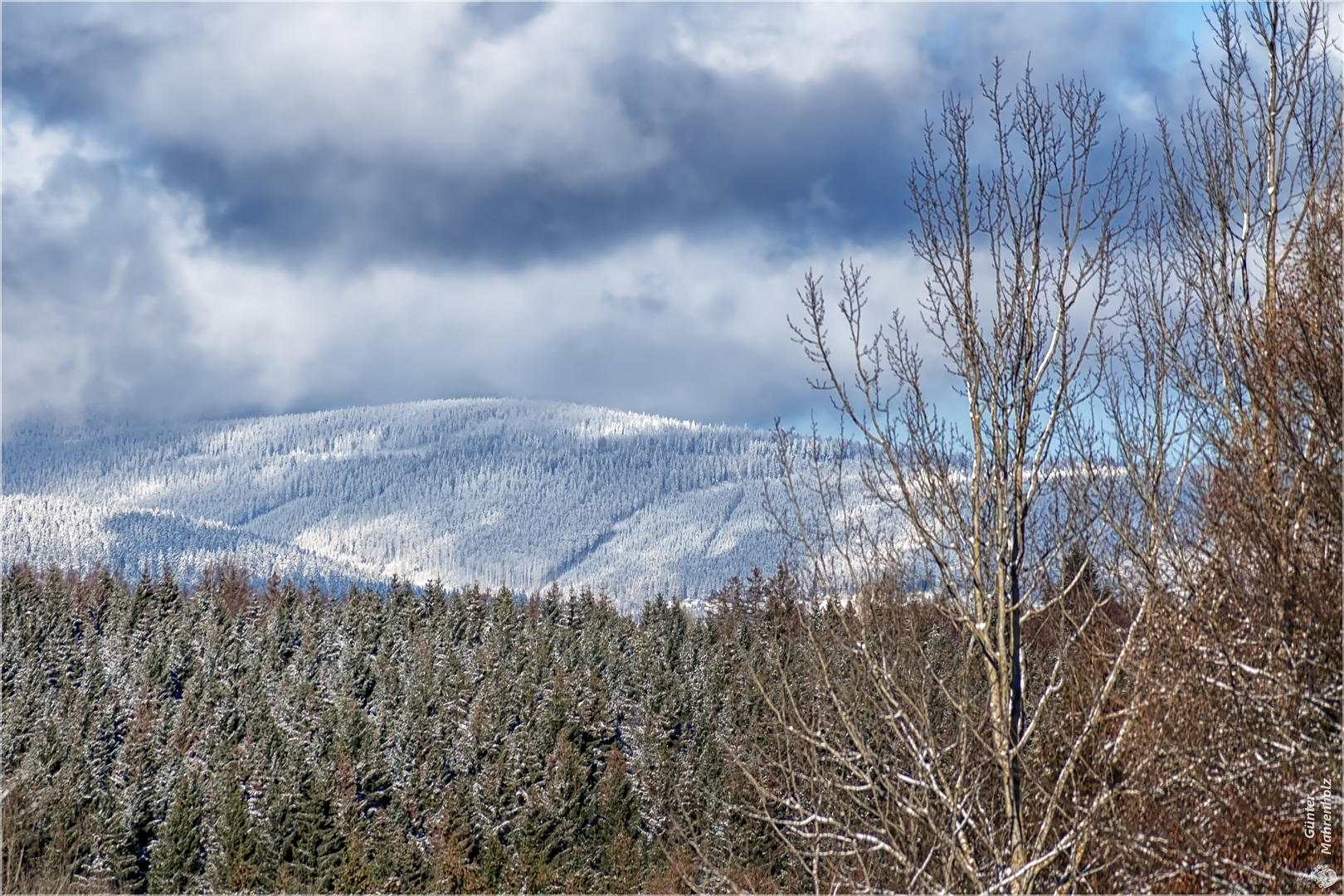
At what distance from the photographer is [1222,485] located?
456 inches

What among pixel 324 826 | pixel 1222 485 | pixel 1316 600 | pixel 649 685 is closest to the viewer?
pixel 1316 600

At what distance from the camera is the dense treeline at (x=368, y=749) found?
5219cm

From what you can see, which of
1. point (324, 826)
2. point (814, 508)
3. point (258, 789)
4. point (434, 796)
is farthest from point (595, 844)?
point (814, 508)

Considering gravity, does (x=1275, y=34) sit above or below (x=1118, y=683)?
above

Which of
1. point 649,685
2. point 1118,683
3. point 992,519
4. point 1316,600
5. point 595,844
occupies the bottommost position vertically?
point 595,844

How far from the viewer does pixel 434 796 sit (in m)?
60.2

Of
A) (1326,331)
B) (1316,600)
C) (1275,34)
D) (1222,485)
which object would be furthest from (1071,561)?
(1275,34)

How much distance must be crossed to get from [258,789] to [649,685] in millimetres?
→ 21810

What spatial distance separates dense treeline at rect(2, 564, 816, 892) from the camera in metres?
52.2

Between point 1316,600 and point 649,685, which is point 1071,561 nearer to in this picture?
point 1316,600

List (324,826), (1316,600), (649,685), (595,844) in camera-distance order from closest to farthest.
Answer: (1316,600) < (324,826) < (595,844) < (649,685)

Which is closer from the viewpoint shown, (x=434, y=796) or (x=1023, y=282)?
(x=1023, y=282)

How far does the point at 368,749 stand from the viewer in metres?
60.5

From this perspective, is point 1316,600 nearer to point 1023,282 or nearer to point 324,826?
point 1023,282
